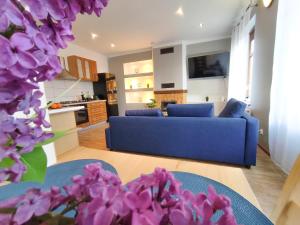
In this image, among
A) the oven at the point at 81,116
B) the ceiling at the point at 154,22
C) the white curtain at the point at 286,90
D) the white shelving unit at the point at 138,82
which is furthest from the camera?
the white shelving unit at the point at 138,82

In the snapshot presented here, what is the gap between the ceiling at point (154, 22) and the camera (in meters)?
2.93

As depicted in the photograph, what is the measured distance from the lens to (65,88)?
4648 mm

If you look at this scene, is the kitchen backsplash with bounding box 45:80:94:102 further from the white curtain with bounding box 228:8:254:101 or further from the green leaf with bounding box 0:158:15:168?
the white curtain with bounding box 228:8:254:101

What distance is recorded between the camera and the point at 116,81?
6.18 metres

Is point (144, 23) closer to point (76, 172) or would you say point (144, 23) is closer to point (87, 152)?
point (87, 152)

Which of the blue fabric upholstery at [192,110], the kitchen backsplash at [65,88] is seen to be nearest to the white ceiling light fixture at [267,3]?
the blue fabric upholstery at [192,110]

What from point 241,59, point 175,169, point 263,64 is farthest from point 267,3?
point 175,169

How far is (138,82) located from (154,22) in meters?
2.81

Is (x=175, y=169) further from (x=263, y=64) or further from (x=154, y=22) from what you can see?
(x=154, y=22)

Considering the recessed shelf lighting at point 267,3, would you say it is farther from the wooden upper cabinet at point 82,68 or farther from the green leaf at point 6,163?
the wooden upper cabinet at point 82,68

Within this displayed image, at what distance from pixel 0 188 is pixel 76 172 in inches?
10.2

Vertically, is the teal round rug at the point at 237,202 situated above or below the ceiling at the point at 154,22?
below

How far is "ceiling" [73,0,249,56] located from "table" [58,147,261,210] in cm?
287

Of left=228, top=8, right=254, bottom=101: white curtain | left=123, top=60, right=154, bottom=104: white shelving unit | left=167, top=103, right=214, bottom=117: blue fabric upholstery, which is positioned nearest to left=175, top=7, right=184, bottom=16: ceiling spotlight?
left=228, top=8, right=254, bottom=101: white curtain
